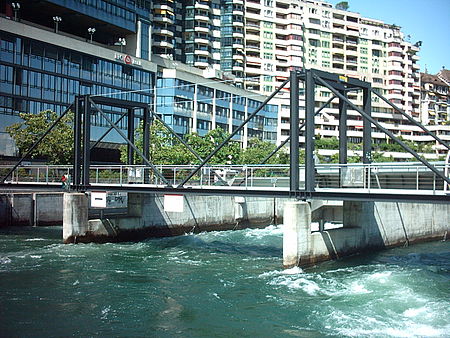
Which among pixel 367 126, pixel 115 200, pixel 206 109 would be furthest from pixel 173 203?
pixel 206 109

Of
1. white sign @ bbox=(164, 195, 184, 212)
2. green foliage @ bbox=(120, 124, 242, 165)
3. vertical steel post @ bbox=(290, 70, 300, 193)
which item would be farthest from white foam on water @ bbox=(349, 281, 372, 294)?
green foliage @ bbox=(120, 124, 242, 165)

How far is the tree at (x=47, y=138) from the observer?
208 ft

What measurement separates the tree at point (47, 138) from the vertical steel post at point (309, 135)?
39278mm

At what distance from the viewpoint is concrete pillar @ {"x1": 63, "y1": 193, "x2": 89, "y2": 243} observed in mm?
38938

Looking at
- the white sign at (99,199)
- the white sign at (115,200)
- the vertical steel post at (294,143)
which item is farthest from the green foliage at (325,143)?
the vertical steel post at (294,143)

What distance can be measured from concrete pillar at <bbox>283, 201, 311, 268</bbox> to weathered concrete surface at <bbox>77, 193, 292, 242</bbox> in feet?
53.8

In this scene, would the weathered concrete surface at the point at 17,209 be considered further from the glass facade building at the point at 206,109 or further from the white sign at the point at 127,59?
the white sign at the point at 127,59

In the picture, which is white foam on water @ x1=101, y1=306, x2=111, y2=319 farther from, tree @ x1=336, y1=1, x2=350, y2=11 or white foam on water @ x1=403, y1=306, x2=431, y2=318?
tree @ x1=336, y1=1, x2=350, y2=11

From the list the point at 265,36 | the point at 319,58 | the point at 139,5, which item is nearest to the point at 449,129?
the point at 319,58

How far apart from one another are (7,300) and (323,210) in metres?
28.0

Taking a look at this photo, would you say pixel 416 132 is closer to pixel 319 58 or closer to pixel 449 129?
pixel 449 129

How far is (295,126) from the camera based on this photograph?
31.3 m

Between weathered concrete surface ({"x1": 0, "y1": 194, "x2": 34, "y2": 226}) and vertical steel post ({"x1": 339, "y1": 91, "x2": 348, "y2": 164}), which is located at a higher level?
vertical steel post ({"x1": 339, "y1": 91, "x2": 348, "y2": 164})

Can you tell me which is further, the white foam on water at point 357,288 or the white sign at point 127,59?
the white sign at point 127,59
